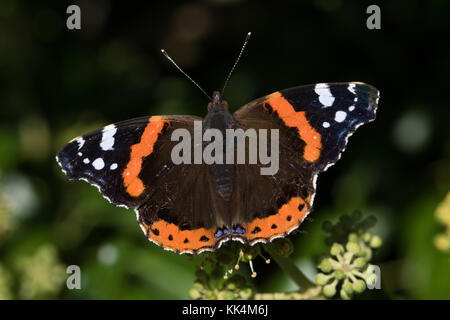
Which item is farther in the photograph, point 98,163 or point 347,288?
point 98,163

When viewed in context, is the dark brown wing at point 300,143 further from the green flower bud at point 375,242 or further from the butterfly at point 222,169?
the green flower bud at point 375,242

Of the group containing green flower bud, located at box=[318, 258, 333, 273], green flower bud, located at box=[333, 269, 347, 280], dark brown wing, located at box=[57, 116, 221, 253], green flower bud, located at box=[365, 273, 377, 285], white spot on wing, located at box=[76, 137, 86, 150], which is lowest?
green flower bud, located at box=[365, 273, 377, 285]

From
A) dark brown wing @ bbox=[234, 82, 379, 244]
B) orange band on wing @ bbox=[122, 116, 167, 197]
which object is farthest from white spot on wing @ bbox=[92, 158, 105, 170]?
dark brown wing @ bbox=[234, 82, 379, 244]

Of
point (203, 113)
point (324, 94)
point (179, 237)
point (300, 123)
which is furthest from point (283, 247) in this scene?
point (203, 113)

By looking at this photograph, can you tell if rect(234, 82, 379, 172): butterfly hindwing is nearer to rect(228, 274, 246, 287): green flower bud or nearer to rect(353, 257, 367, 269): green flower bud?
rect(353, 257, 367, 269): green flower bud

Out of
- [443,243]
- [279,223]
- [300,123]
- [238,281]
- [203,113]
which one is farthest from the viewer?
[203,113]

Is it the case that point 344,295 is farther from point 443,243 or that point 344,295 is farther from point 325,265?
point 443,243

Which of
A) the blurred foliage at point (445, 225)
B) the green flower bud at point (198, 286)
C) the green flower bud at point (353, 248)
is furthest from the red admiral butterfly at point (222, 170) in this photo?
the blurred foliage at point (445, 225)

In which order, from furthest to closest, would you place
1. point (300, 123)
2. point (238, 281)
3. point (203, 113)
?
point (203, 113)
point (300, 123)
point (238, 281)

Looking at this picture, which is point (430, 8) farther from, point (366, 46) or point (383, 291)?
point (383, 291)
